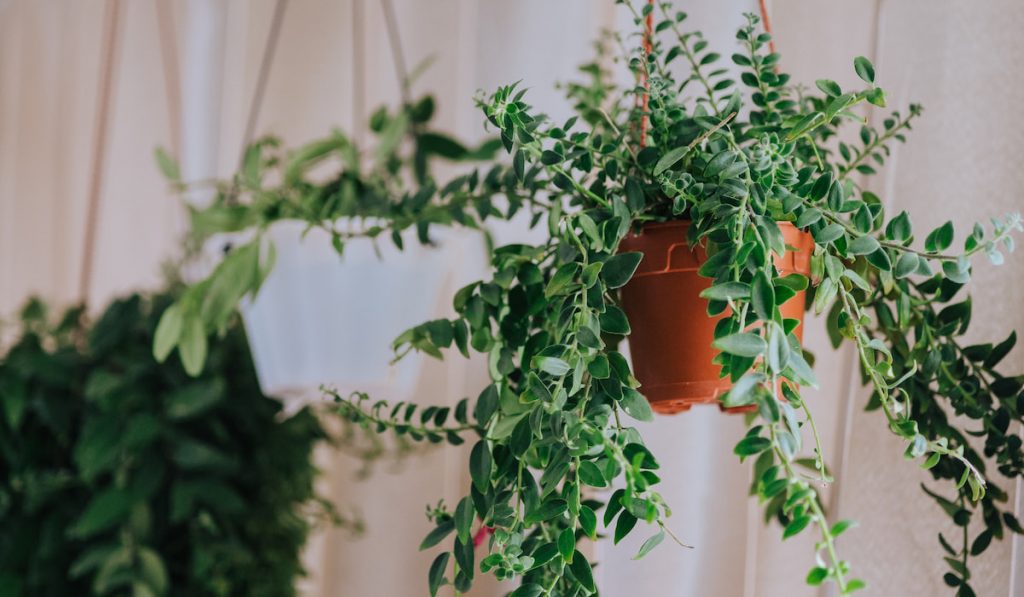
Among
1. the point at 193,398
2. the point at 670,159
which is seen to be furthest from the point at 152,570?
the point at 670,159

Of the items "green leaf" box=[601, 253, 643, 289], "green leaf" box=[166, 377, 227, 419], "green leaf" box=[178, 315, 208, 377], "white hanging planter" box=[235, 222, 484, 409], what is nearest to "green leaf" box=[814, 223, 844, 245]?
"green leaf" box=[601, 253, 643, 289]

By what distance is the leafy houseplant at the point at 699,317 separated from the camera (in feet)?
1.82

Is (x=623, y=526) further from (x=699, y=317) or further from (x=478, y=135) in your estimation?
(x=478, y=135)

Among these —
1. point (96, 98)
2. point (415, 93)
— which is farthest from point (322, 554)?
point (96, 98)

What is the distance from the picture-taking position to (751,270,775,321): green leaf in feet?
1.72

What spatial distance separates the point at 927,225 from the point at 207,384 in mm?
860

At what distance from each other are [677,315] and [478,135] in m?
0.80

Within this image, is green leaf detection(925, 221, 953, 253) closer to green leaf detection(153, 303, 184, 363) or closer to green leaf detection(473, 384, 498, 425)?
green leaf detection(473, 384, 498, 425)

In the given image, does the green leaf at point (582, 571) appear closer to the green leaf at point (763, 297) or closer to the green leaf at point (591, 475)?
the green leaf at point (591, 475)

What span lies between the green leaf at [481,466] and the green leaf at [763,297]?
22 centimetres

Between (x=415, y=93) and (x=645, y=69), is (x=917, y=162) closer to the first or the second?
(x=645, y=69)

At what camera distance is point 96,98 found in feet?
7.05

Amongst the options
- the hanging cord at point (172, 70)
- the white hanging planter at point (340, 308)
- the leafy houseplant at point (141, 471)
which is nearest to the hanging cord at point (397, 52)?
the white hanging planter at point (340, 308)

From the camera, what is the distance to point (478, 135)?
4.61 feet
